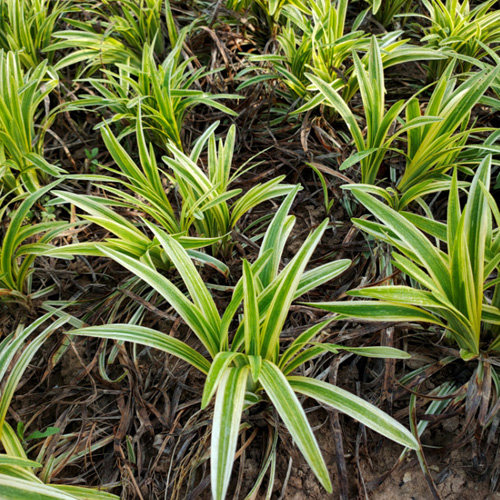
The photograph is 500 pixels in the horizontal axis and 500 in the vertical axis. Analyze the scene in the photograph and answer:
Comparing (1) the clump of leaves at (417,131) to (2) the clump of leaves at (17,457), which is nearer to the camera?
(2) the clump of leaves at (17,457)

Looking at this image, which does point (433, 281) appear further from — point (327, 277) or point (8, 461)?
point (8, 461)

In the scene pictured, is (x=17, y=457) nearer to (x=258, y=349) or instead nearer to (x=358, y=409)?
(x=258, y=349)

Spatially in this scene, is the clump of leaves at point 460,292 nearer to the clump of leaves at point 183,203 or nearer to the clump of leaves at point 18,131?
the clump of leaves at point 183,203

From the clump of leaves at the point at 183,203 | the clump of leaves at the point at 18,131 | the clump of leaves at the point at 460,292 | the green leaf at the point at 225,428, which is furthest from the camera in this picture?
the clump of leaves at the point at 18,131

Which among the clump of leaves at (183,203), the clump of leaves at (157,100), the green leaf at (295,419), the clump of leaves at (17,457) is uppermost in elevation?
the clump of leaves at (157,100)

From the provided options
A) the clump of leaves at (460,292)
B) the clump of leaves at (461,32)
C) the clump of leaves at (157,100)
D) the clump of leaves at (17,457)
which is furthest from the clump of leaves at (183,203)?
the clump of leaves at (461,32)

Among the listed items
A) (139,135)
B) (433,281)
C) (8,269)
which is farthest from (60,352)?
(433,281)

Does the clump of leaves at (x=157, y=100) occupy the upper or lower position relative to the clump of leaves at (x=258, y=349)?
upper

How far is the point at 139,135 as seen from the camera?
1371mm

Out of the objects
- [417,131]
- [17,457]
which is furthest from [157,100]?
[17,457]

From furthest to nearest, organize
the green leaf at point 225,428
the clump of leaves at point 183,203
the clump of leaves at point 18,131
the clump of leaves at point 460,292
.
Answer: the clump of leaves at point 18,131, the clump of leaves at point 183,203, the clump of leaves at point 460,292, the green leaf at point 225,428

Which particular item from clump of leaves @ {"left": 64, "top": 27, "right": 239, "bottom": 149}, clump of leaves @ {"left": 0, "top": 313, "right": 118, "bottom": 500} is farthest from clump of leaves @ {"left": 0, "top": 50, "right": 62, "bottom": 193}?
clump of leaves @ {"left": 0, "top": 313, "right": 118, "bottom": 500}

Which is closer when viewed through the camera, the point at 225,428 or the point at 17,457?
the point at 225,428

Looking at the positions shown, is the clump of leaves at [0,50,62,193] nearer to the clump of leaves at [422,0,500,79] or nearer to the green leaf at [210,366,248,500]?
the green leaf at [210,366,248,500]
